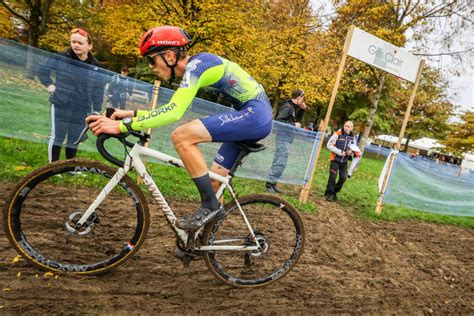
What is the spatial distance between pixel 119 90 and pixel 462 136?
153ft

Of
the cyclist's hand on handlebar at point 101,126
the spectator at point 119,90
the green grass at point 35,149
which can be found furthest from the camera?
the spectator at point 119,90

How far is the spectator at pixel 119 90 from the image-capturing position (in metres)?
5.60

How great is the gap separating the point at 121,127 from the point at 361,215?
22.3 ft

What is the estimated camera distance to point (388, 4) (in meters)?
16.9

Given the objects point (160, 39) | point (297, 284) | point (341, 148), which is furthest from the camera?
point (341, 148)

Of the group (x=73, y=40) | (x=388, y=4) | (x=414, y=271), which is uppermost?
(x=388, y=4)

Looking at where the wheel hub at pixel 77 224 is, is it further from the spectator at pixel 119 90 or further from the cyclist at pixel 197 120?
the spectator at pixel 119 90

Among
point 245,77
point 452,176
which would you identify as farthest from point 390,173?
point 245,77

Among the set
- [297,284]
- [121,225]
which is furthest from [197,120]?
[297,284]

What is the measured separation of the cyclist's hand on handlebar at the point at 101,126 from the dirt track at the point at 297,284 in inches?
55.5

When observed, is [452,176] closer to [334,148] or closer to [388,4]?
[334,148]

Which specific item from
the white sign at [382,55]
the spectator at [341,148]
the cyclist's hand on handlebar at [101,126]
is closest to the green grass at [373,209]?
the spectator at [341,148]

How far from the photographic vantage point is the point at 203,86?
3008 millimetres

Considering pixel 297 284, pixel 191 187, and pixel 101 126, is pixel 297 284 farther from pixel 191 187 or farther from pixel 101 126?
pixel 191 187
